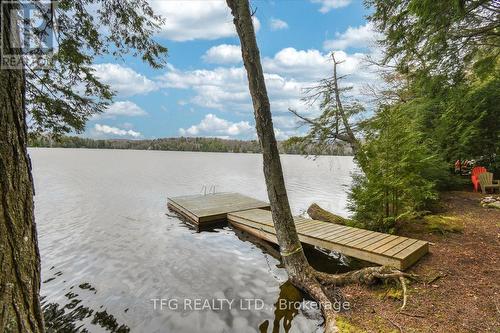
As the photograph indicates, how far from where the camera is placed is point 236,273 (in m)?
5.54

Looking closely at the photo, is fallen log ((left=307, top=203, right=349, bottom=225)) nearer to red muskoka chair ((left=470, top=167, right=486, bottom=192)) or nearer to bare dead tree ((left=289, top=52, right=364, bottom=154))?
bare dead tree ((left=289, top=52, right=364, bottom=154))

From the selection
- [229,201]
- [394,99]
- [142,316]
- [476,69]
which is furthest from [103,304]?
[394,99]

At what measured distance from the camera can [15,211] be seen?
139cm

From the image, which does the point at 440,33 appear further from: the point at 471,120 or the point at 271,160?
the point at 471,120

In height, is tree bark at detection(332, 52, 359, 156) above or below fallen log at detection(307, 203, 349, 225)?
above

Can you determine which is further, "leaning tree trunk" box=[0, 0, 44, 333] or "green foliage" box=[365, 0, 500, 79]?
"green foliage" box=[365, 0, 500, 79]

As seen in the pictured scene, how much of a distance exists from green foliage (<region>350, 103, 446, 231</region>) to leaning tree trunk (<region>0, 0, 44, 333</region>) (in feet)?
18.7

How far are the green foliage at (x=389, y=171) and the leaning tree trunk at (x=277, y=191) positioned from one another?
218 cm

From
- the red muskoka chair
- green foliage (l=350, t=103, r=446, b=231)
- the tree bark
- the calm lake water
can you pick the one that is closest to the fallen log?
green foliage (l=350, t=103, r=446, b=231)

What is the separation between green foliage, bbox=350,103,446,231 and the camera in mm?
5574

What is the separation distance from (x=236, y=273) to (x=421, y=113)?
28.2ft

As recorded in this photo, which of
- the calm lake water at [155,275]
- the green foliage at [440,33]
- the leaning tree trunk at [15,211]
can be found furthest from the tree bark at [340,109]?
the leaning tree trunk at [15,211]

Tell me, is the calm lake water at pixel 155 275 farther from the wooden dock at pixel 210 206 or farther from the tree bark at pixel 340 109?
the tree bark at pixel 340 109

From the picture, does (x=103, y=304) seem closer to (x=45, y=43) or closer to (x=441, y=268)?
(x=45, y=43)
